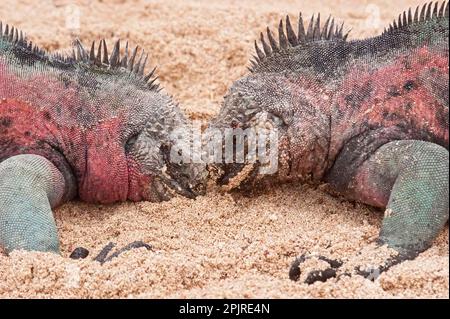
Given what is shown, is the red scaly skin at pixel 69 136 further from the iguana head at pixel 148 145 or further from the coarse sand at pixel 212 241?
the coarse sand at pixel 212 241

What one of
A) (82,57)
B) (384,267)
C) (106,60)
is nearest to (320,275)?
(384,267)

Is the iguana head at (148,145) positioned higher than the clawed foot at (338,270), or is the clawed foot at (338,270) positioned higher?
the iguana head at (148,145)

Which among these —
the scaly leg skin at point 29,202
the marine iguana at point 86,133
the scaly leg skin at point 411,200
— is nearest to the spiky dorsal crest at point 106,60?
the marine iguana at point 86,133

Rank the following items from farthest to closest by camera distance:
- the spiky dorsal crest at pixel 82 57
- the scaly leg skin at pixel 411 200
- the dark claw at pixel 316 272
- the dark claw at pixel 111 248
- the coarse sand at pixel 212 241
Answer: the spiky dorsal crest at pixel 82 57 → the dark claw at pixel 111 248 → the scaly leg skin at pixel 411 200 → the dark claw at pixel 316 272 → the coarse sand at pixel 212 241

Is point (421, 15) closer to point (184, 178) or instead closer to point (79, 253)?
point (184, 178)

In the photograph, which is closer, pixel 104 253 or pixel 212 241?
pixel 104 253

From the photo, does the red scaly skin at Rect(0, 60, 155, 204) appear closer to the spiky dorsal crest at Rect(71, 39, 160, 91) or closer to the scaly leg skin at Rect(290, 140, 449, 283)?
the spiky dorsal crest at Rect(71, 39, 160, 91)

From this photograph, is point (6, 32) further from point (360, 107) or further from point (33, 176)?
point (360, 107)
